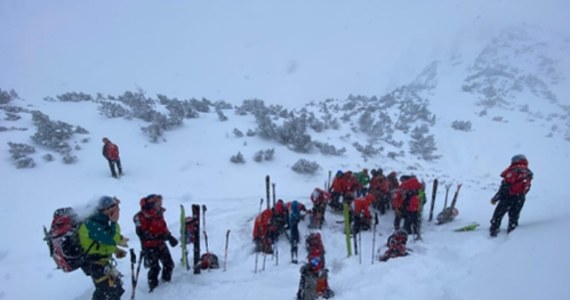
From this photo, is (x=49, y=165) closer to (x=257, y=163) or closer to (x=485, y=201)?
(x=257, y=163)

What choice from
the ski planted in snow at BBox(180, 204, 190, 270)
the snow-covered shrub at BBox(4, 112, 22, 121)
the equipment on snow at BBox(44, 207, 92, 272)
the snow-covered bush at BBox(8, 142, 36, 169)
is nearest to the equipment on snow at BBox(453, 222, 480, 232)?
the ski planted in snow at BBox(180, 204, 190, 270)

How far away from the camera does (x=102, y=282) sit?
535cm

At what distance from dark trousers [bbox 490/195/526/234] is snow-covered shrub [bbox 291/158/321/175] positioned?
7934 millimetres

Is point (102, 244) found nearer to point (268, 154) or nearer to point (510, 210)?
point (510, 210)

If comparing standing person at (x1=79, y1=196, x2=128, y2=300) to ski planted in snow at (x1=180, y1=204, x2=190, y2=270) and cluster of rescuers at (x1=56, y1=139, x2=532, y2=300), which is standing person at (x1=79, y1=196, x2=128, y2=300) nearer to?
cluster of rescuers at (x1=56, y1=139, x2=532, y2=300)

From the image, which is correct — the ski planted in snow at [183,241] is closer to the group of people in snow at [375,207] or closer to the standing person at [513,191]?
the group of people in snow at [375,207]

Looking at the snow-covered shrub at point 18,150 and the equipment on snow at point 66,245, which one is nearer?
the equipment on snow at point 66,245

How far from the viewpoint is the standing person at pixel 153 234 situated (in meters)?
6.51

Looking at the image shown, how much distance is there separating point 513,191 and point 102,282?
8585mm

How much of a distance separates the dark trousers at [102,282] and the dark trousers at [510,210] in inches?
320

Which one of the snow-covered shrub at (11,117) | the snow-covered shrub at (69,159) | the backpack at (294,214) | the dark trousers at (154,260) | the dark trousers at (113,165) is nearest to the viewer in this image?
the dark trousers at (154,260)

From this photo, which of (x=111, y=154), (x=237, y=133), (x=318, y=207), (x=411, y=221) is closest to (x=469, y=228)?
(x=411, y=221)

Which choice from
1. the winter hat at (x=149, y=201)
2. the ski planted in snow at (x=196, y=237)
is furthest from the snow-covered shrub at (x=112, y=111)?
the winter hat at (x=149, y=201)

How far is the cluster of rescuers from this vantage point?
17.1 ft
